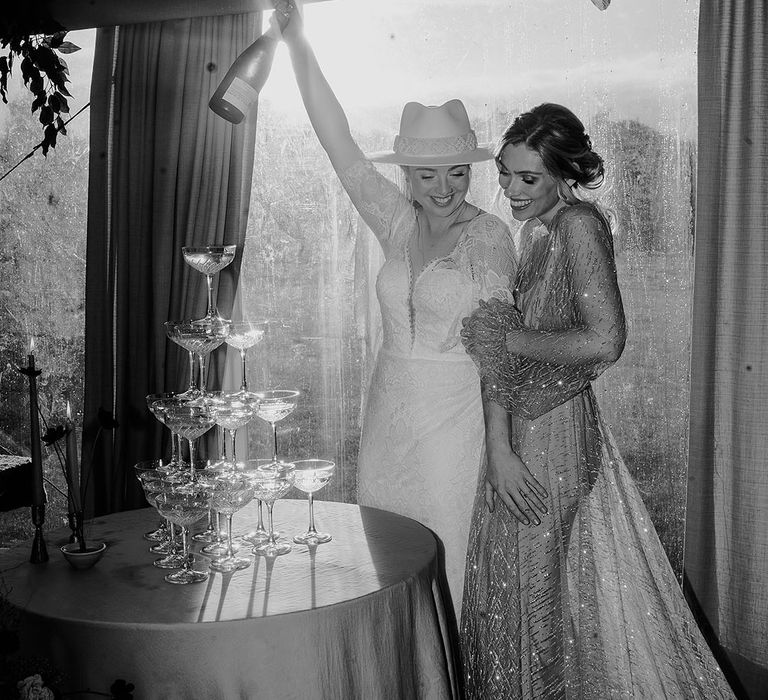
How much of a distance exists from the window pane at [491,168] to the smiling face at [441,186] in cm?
50

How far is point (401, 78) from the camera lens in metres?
3.26

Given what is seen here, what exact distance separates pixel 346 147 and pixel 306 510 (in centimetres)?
105

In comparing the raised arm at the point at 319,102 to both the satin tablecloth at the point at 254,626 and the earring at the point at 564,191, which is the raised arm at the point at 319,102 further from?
the satin tablecloth at the point at 254,626

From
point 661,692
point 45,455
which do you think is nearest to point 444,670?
point 661,692

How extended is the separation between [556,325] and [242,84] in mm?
917

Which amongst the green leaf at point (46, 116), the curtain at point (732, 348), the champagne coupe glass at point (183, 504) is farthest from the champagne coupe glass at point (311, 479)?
the curtain at point (732, 348)

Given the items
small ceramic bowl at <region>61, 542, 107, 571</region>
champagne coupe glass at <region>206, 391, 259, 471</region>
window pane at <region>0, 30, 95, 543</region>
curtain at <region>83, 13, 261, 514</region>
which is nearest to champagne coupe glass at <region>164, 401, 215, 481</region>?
champagne coupe glass at <region>206, 391, 259, 471</region>

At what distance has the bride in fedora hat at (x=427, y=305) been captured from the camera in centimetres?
226

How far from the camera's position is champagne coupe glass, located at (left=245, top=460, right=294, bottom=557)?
67.7 inches

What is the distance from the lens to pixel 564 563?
1.88 meters

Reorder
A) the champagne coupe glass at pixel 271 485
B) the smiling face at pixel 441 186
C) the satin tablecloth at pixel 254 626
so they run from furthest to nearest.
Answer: the smiling face at pixel 441 186, the champagne coupe glass at pixel 271 485, the satin tablecloth at pixel 254 626

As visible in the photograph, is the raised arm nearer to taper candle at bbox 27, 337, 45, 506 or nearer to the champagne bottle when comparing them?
the champagne bottle

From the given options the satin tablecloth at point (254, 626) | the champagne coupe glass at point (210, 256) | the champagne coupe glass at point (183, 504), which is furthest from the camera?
the champagne coupe glass at point (210, 256)

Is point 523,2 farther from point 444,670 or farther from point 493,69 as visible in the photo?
point 444,670
